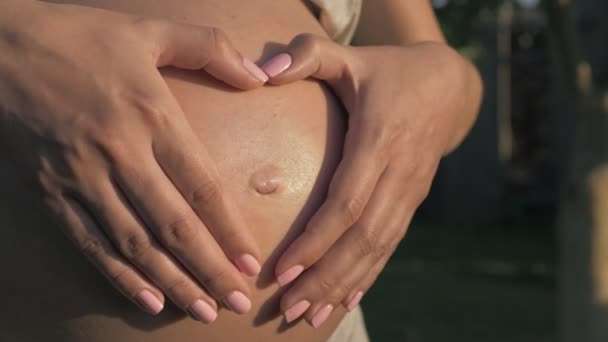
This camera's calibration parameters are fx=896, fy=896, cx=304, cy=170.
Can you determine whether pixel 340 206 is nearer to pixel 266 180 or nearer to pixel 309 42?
pixel 266 180

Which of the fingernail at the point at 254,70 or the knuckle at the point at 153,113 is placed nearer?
the knuckle at the point at 153,113

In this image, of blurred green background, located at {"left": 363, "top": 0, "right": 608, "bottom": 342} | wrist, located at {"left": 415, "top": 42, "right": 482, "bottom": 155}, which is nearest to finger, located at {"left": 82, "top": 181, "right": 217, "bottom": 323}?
wrist, located at {"left": 415, "top": 42, "right": 482, "bottom": 155}

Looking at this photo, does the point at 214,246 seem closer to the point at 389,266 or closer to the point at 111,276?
the point at 111,276

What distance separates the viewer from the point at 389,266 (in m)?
7.52

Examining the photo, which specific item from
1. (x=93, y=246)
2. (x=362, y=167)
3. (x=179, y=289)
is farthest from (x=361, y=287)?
(x=93, y=246)

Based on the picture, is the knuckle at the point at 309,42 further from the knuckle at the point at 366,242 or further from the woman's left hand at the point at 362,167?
the knuckle at the point at 366,242

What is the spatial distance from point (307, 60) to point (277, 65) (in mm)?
43

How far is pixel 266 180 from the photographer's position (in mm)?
1232

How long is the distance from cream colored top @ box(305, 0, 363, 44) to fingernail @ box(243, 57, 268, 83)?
0.94ft

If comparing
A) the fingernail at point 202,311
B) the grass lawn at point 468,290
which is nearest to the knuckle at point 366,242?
the fingernail at point 202,311

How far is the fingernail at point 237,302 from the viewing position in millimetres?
1146

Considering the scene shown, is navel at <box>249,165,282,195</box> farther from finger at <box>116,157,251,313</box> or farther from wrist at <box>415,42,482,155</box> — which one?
wrist at <box>415,42,482,155</box>

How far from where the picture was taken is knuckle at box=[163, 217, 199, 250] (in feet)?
3.51

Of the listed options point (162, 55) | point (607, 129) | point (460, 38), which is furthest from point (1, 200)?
point (460, 38)
